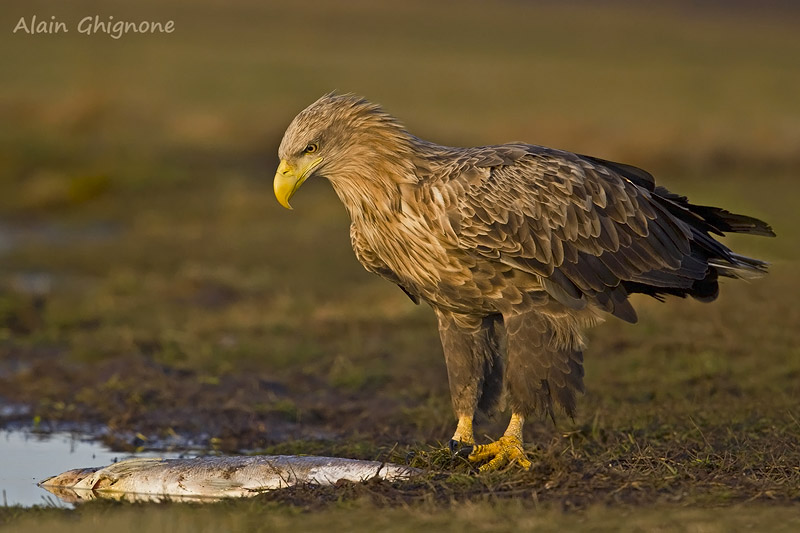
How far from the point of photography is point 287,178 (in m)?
6.32

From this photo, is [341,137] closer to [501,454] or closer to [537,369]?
[537,369]

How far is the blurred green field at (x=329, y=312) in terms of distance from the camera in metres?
5.92

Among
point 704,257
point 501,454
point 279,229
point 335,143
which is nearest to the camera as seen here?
point 501,454

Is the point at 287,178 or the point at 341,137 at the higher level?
the point at 341,137

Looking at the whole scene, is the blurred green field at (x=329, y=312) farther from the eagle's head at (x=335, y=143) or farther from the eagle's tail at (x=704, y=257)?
the eagle's head at (x=335, y=143)

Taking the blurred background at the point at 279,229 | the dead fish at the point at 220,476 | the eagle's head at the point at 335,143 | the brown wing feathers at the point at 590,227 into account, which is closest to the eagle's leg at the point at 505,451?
the dead fish at the point at 220,476

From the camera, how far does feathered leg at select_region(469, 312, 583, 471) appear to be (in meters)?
6.33

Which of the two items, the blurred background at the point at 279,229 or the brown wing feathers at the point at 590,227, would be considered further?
the blurred background at the point at 279,229

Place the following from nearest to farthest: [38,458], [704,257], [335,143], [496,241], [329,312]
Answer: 1. [496,241]
2. [335,143]
3. [704,257]
4. [38,458]
5. [329,312]

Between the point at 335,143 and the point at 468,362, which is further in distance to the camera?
the point at 468,362

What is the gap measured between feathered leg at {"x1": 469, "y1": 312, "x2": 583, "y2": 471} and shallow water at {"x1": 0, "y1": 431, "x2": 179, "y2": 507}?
93.5 inches

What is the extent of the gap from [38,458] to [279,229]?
8.47 metres

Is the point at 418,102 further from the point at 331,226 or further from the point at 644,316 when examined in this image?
the point at 644,316

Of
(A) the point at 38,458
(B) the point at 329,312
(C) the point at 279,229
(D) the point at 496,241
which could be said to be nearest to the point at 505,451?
(D) the point at 496,241
